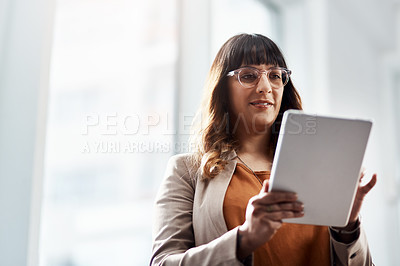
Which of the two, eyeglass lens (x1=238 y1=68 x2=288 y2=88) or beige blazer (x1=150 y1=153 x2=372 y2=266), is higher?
eyeglass lens (x1=238 y1=68 x2=288 y2=88)

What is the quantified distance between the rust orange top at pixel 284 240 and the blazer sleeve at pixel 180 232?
110mm

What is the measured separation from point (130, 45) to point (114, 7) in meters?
0.16

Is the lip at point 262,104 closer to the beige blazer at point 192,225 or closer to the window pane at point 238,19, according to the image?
the beige blazer at point 192,225

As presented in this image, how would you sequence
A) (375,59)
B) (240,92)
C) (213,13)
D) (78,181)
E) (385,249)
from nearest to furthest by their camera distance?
(240,92) < (78,181) < (213,13) < (385,249) < (375,59)

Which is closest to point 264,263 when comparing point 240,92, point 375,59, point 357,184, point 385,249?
point 357,184

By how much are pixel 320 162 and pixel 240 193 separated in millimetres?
273

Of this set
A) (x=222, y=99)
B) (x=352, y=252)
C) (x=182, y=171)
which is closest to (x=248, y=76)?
(x=222, y=99)

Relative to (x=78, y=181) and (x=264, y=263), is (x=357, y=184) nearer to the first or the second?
(x=264, y=263)

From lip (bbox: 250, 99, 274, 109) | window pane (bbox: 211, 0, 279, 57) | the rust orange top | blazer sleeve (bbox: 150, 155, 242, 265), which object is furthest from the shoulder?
window pane (bbox: 211, 0, 279, 57)

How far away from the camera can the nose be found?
111 cm

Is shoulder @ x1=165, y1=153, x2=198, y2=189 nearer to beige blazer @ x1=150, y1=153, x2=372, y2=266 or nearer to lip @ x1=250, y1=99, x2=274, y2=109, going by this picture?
beige blazer @ x1=150, y1=153, x2=372, y2=266

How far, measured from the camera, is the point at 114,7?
1608 mm

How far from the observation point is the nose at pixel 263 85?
3.64ft

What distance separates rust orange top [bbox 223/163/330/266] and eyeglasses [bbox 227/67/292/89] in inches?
11.4
